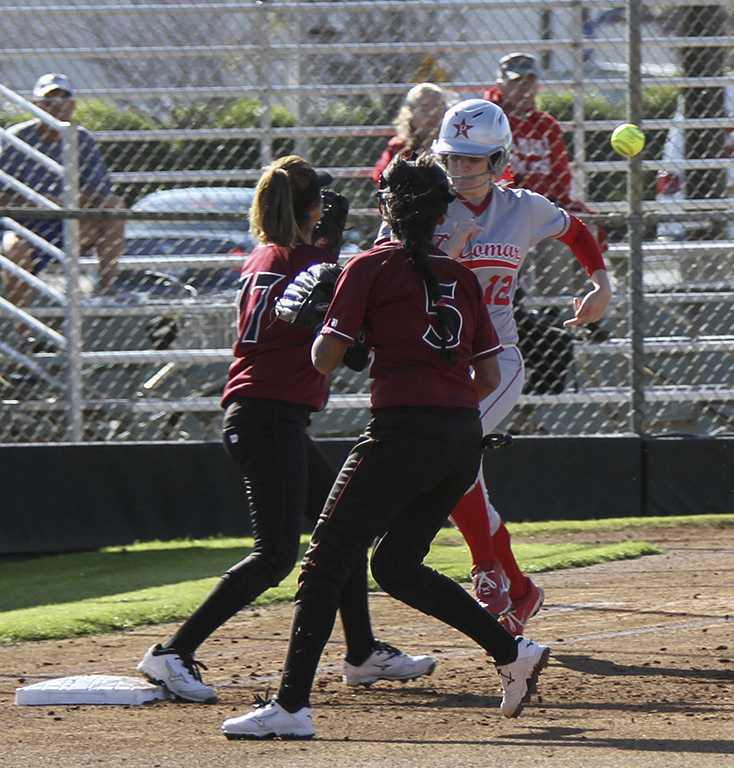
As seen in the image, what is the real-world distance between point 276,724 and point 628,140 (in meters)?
5.77

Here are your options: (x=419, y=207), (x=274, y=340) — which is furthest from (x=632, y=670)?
(x=419, y=207)

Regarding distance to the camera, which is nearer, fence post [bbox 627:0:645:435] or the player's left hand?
the player's left hand

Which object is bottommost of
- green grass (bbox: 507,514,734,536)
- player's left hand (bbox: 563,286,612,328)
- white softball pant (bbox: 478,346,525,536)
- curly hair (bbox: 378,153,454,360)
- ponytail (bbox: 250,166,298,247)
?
green grass (bbox: 507,514,734,536)

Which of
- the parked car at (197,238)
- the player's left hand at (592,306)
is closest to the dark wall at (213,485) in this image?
the parked car at (197,238)

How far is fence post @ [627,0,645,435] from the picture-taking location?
10.3m

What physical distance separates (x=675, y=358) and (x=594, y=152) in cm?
215

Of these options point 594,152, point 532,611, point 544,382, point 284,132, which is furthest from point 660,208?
point 532,611

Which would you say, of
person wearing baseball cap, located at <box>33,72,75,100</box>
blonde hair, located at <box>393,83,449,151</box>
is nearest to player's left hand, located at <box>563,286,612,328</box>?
blonde hair, located at <box>393,83,449,151</box>

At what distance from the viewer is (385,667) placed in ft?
19.9

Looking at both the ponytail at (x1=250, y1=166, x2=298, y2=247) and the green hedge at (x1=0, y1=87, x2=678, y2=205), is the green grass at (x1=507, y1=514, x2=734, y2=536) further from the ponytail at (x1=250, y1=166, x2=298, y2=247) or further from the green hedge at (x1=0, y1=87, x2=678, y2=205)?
the ponytail at (x1=250, y1=166, x2=298, y2=247)

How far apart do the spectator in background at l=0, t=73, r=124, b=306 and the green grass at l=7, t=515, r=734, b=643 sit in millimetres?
2102

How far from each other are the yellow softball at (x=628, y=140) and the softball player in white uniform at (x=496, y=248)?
3.23 m

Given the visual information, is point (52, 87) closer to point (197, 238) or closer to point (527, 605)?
point (197, 238)

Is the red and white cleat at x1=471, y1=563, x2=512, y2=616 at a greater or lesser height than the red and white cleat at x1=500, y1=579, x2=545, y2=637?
greater
